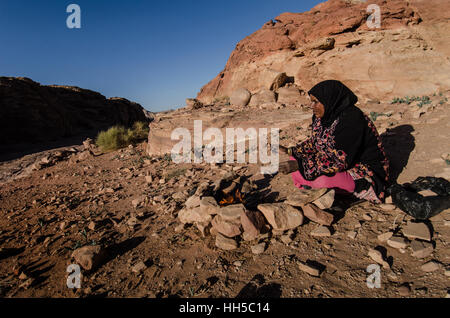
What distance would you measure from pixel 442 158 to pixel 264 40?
7.17 metres

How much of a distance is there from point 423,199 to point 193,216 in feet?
7.26

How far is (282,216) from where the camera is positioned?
2129 millimetres

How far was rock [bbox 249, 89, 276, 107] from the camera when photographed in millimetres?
6837

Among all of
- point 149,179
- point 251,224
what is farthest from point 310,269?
point 149,179

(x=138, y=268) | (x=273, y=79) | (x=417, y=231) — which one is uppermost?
(x=273, y=79)

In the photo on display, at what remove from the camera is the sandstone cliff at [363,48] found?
19.2 ft

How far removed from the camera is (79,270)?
1971mm

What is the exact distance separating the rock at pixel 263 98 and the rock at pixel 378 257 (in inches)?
222

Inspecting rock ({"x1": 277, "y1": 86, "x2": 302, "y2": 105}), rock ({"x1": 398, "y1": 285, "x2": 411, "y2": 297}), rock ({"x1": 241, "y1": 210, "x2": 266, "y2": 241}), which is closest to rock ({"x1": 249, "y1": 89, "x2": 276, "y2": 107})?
rock ({"x1": 277, "y1": 86, "x2": 302, "y2": 105})

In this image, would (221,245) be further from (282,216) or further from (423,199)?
A: (423,199)

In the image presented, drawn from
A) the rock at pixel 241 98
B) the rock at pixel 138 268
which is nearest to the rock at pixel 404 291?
the rock at pixel 138 268

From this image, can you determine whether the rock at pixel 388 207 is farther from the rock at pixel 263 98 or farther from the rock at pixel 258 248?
the rock at pixel 263 98
